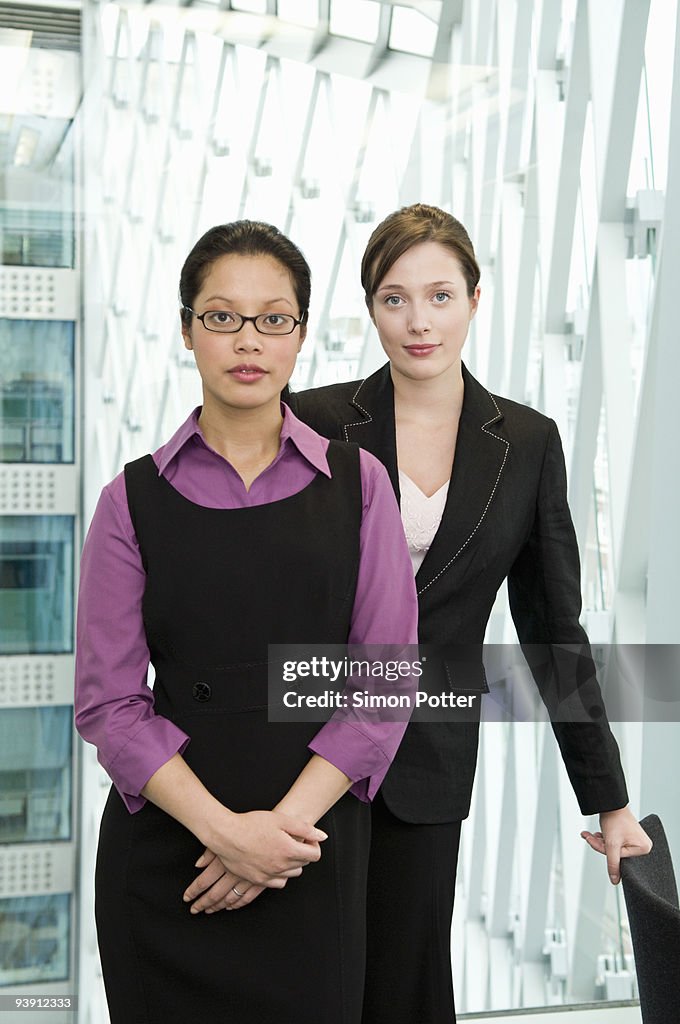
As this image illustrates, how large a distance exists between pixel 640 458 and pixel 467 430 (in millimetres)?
1509

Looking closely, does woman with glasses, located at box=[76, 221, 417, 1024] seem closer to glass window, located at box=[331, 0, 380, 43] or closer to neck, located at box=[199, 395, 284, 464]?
neck, located at box=[199, 395, 284, 464]

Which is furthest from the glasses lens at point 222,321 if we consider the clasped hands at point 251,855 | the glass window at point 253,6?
the glass window at point 253,6

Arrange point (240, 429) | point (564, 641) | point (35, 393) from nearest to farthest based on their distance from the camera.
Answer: point (240, 429) → point (564, 641) → point (35, 393)

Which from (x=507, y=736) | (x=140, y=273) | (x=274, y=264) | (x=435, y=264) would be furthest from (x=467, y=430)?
(x=507, y=736)

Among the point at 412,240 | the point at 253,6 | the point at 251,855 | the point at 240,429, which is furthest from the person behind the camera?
the point at 253,6

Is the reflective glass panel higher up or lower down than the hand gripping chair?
higher up

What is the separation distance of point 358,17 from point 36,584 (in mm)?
1847

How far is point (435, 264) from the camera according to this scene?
1819 millimetres

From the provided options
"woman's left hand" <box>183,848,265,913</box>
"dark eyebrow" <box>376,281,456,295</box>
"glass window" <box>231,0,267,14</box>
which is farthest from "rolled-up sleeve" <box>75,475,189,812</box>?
"glass window" <box>231,0,267,14</box>

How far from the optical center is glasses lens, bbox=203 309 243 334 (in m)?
Answer: 1.52

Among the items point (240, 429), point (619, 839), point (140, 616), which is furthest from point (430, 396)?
point (619, 839)

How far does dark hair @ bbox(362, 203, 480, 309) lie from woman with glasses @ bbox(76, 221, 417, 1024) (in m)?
0.32

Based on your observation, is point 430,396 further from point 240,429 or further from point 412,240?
point 240,429

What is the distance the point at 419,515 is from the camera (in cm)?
185
